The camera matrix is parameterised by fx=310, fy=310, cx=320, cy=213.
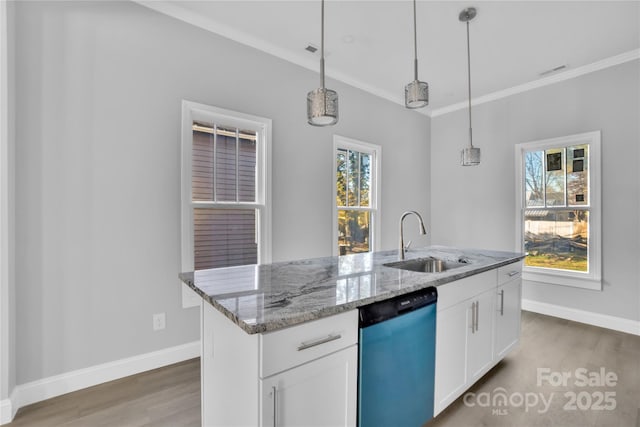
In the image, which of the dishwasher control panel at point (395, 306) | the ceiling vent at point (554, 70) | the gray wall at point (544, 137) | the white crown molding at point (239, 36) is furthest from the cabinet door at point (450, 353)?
the ceiling vent at point (554, 70)

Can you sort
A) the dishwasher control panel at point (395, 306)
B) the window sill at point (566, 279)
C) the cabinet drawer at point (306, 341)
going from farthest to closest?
the window sill at point (566, 279) → the dishwasher control panel at point (395, 306) → the cabinet drawer at point (306, 341)

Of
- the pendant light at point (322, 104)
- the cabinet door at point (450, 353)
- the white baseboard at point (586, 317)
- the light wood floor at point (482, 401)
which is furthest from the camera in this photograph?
the white baseboard at point (586, 317)

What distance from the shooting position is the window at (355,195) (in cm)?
382

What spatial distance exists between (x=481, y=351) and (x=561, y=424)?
541mm

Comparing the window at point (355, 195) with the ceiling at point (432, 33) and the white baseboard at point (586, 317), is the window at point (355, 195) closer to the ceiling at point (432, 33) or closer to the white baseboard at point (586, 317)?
the ceiling at point (432, 33)

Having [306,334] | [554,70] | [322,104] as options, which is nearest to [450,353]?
[306,334]

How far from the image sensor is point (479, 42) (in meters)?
3.04

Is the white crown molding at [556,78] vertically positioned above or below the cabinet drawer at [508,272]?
above

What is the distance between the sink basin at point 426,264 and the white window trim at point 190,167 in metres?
1.37

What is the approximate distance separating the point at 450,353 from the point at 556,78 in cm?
372

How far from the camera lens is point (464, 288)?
1908 mm

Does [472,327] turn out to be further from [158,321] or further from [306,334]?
[158,321]

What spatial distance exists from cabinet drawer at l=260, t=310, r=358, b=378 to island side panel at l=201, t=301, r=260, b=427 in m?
0.04

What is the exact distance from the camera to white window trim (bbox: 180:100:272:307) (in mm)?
2600
